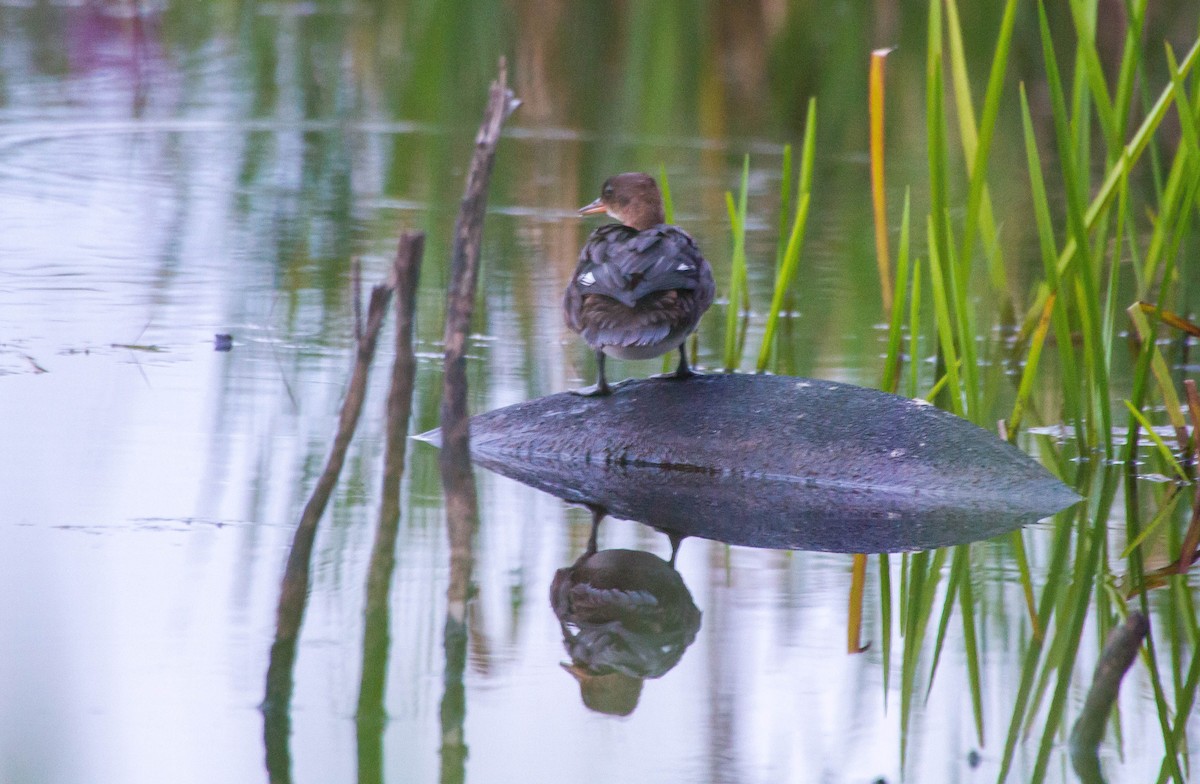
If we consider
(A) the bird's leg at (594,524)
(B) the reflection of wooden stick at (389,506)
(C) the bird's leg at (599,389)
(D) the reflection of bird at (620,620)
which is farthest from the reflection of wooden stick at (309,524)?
(C) the bird's leg at (599,389)

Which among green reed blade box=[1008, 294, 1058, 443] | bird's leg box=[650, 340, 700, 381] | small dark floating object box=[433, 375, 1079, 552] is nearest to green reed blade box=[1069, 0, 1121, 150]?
green reed blade box=[1008, 294, 1058, 443]

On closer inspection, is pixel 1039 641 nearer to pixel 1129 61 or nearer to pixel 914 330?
pixel 914 330

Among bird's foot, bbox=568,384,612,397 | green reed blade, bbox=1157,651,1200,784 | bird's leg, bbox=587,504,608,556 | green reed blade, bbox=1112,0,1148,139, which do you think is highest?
green reed blade, bbox=1112,0,1148,139

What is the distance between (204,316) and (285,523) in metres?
2.19

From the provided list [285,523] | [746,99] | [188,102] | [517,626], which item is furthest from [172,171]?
[517,626]

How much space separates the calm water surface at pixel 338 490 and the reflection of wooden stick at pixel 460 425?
7 cm

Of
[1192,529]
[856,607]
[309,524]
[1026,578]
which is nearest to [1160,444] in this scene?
[1192,529]

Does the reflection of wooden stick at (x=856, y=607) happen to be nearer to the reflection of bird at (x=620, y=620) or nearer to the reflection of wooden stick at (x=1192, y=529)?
the reflection of bird at (x=620, y=620)

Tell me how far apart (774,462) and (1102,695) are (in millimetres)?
1851

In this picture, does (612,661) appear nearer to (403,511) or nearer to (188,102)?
(403,511)

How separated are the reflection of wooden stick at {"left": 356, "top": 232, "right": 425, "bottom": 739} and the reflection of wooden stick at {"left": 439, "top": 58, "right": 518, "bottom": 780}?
87 mm

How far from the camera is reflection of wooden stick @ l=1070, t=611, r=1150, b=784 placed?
2348mm

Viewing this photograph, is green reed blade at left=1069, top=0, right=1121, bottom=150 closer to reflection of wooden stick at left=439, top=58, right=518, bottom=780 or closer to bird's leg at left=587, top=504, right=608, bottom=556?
bird's leg at left=587, top=504, right=608, bottom=556

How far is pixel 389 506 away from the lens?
8.43 feet
